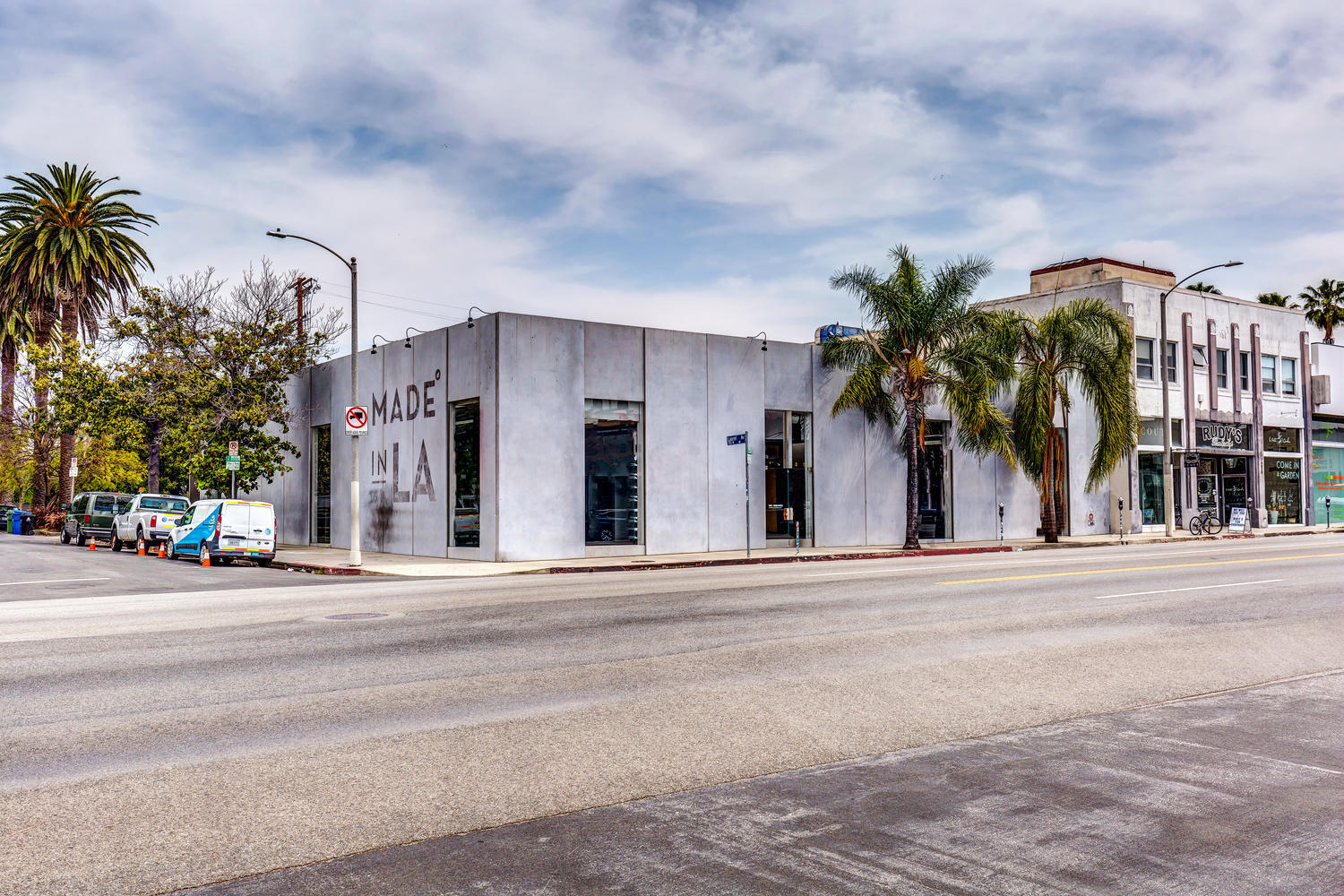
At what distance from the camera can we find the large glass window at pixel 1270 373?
48562mm

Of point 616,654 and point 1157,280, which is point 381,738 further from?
point 1157,280

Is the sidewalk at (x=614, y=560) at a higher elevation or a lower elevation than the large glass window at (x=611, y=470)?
lower

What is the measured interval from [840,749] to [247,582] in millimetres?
16948

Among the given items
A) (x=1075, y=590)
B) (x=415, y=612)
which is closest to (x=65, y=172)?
(x=415, y=612)

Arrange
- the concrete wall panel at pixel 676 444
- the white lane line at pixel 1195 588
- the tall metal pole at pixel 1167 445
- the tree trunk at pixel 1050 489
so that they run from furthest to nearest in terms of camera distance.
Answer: the tall metal pole at pixel 1167 445 → the tree trunk at pixel 1050 489 → the concrete wall panel at pixel 676 444 → the white lane line at pixel 1195 588

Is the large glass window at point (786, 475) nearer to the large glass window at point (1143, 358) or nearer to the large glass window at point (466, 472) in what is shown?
the large glass window at point (466, 472)

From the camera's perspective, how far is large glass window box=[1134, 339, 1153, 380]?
43219 mm

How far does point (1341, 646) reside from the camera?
11.6 m

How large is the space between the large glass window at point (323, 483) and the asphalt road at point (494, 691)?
776 inches

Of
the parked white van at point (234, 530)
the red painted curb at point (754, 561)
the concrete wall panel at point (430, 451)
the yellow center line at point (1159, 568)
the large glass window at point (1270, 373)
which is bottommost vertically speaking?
the red painted curb at point (754, 561)

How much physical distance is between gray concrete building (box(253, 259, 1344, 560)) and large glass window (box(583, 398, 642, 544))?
0.18 feet

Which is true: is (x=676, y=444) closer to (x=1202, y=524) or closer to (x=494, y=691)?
(x=494, y=691)

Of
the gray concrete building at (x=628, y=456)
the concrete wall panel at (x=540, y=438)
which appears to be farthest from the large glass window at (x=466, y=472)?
the concrete wall panel at (x=540, y=438)

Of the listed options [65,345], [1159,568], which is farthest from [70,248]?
[1159,568]
